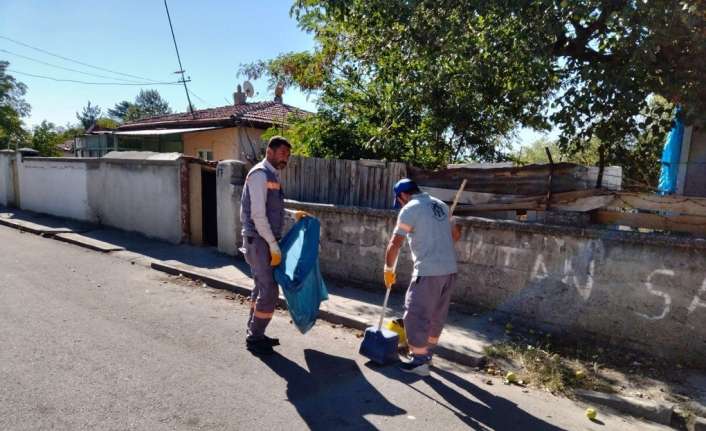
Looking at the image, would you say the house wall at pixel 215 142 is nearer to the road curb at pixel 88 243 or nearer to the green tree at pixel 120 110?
the road curb at pixel 88 243

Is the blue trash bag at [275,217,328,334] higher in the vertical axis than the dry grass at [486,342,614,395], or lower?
higher

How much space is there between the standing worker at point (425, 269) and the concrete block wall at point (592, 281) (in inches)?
63.0

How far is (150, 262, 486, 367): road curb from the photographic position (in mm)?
4580

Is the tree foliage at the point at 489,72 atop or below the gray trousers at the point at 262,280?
atop

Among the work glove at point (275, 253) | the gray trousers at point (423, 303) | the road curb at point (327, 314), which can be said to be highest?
the work glove at point (275, 253)

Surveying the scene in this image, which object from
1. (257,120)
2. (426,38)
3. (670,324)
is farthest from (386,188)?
(257,120)

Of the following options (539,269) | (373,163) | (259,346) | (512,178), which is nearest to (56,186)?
(373,163)

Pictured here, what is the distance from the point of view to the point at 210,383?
12.6 ft

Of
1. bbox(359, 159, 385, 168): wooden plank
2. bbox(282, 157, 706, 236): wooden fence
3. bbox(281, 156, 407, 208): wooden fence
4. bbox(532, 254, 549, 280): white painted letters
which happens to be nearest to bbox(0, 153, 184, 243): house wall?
bbox(281, 156, 407, 208): wooden fence

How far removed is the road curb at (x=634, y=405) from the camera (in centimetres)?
365

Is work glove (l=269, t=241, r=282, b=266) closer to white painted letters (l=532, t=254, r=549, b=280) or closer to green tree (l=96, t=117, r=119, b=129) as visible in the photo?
white painted letters (l=532, t=254, r=549, b=280)

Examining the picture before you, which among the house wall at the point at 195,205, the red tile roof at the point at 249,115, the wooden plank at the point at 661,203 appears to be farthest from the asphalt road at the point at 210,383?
the red tile roof at the point at 249,115

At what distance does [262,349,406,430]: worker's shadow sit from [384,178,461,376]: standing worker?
570 millimetres

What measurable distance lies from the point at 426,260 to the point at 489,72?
140 inches
